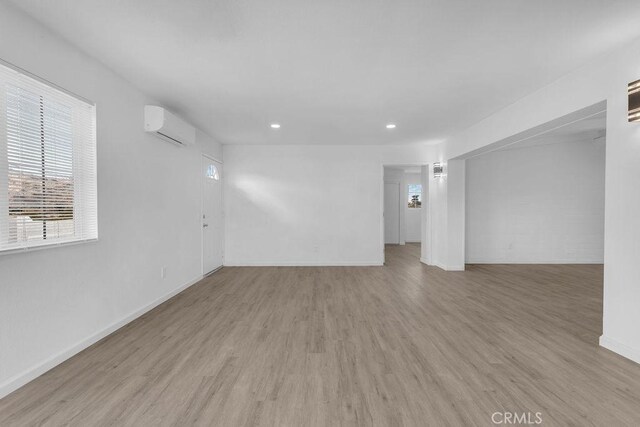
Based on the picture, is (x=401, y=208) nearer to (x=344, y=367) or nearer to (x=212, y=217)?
Result: (x=212, y=217)

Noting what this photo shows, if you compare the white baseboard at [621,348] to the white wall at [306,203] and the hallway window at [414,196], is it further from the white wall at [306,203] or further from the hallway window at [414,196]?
the hallway window at [414,196]

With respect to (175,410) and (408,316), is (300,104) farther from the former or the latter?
(175,410)

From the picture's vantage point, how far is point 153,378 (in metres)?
2.07

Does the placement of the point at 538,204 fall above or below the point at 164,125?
below

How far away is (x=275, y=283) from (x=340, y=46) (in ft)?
12.3

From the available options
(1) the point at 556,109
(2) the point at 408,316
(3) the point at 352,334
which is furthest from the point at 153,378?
(1) the point at 556,109

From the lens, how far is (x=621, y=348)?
2.40 meters

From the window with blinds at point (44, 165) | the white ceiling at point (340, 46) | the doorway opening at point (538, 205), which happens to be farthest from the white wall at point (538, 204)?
the window with blinds at point (44, 165)

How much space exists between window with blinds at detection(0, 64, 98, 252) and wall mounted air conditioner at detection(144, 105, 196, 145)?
750 millimetres

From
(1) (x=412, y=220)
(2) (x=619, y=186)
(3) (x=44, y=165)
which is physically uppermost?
(3) (x=44, y=165)

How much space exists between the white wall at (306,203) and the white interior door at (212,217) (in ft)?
0.86

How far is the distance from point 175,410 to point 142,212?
240cm

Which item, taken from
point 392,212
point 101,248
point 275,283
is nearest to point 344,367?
point 101,248

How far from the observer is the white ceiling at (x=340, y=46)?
6.29 ft
